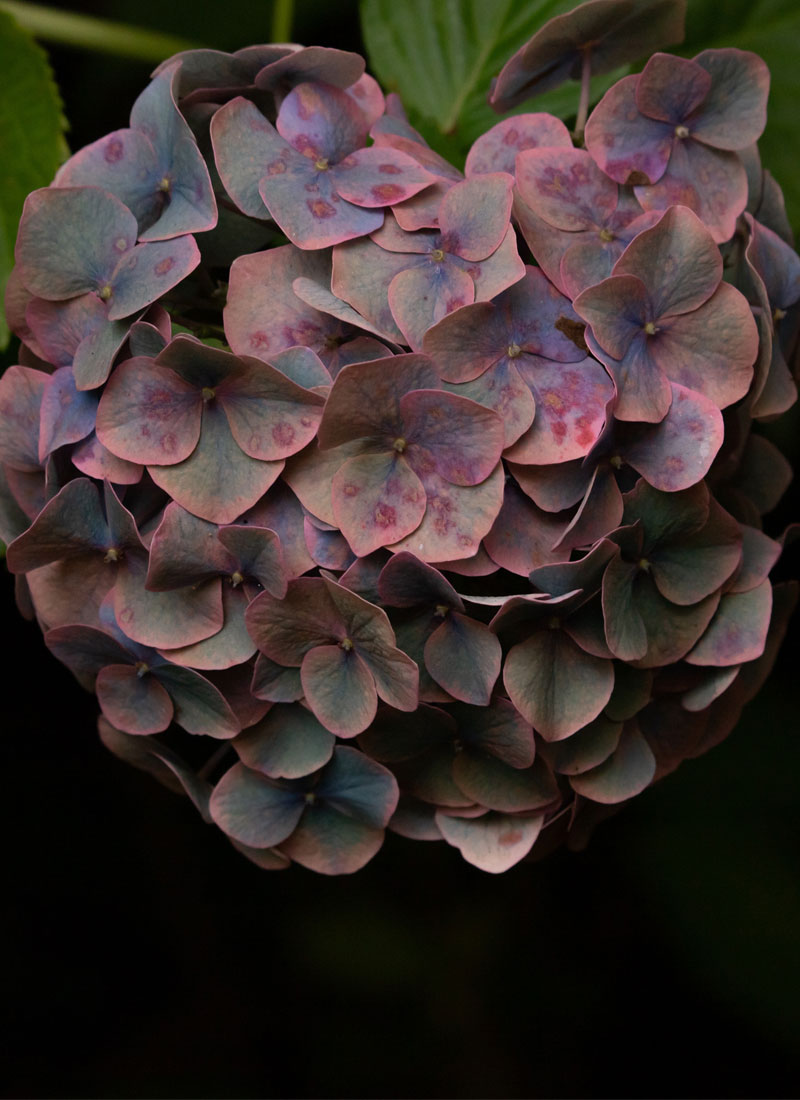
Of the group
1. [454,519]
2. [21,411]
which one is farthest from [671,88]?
[21,411]

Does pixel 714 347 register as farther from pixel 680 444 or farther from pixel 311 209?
pixel 311 209

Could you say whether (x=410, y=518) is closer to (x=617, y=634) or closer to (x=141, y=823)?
(x=617, y=634)

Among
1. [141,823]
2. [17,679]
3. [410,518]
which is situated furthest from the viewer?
[141,823]

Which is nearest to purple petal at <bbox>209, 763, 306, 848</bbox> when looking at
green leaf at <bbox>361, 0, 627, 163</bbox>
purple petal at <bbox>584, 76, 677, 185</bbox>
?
purple petal at <bbox>584, 76, 677, 185</bbox>

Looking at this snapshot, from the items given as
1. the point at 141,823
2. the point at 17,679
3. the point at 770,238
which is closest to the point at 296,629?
the point at 770,238

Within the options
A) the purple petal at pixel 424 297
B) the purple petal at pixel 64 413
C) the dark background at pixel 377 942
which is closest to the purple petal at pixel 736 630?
the purple petal at pixel 424 297

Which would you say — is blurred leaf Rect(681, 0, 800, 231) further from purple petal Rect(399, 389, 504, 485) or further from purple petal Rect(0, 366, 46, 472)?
purple petal Rect(0, 366, 46, 472)
